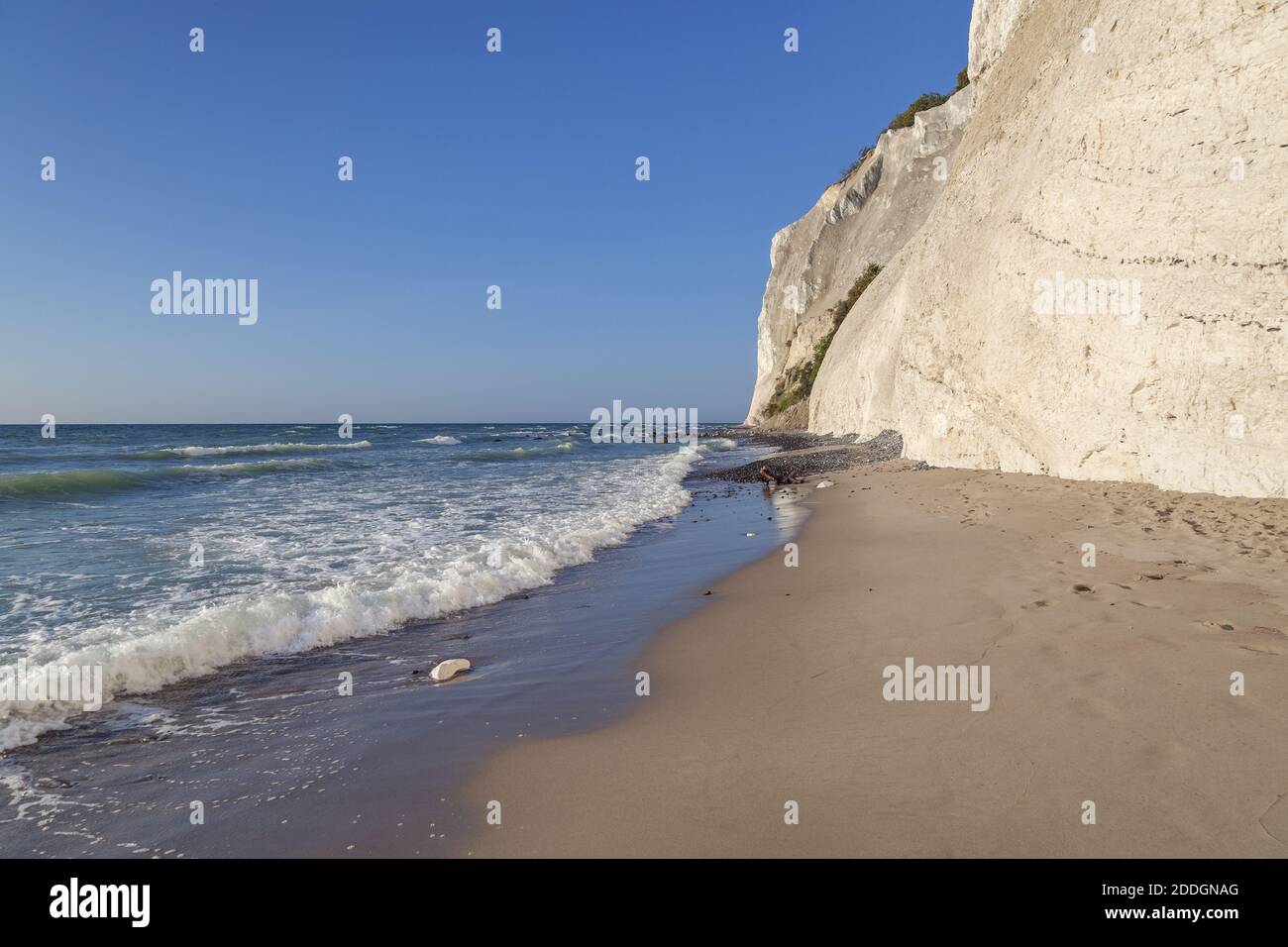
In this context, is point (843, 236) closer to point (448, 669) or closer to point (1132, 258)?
point (1132, 258)

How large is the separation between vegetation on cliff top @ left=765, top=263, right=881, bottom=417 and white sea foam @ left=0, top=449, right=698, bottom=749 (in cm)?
3638

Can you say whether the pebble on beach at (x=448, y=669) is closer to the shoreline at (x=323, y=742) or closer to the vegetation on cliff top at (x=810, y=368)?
the shoreline at (x=323, y=742)

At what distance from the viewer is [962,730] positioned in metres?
3.83

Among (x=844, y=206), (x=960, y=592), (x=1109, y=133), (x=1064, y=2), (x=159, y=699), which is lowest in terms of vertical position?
(x=159, y=699)

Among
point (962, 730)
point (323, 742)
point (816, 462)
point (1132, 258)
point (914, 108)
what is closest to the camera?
point (962, 730)

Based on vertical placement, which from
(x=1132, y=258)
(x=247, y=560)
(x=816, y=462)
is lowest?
(x=247, y=560)

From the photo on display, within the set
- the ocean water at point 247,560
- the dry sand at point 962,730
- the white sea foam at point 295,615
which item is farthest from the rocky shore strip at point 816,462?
the dry sand at point 962,730

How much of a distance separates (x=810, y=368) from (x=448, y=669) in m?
50.2

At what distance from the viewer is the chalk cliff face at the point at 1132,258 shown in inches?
357

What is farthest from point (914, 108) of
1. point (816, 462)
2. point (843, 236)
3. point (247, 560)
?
point (247, 560)
